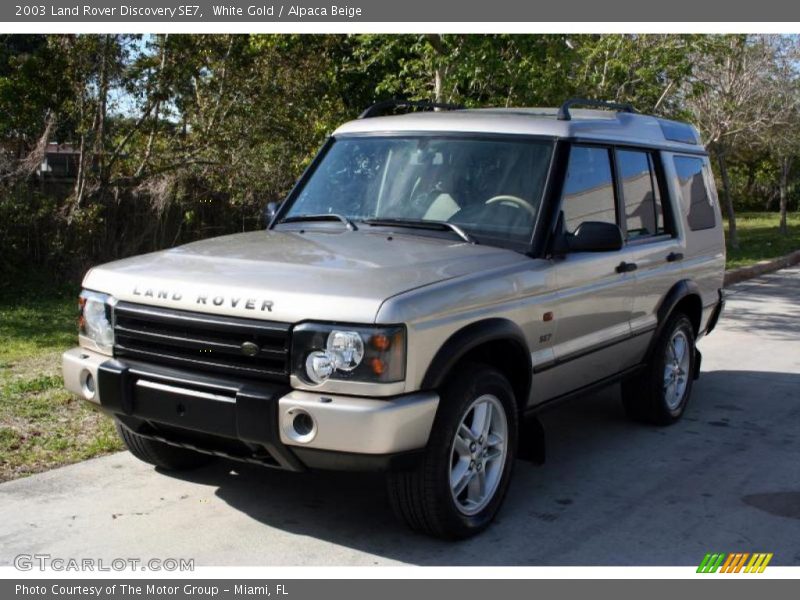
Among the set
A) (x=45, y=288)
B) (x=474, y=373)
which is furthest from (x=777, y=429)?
(x=45, y=288)

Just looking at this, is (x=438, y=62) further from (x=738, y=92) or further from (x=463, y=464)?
(x=738, y=92)

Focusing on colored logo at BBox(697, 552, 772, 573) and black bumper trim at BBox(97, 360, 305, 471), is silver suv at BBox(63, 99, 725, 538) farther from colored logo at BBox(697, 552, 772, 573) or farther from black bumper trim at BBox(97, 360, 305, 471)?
colored logo at BBox(697, 552, 772, 573)

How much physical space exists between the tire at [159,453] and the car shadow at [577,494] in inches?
3.6

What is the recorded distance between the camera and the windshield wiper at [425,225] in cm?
523

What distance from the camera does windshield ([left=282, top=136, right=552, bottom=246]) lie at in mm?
5340

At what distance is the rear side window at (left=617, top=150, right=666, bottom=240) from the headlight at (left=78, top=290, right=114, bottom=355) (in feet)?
10.5

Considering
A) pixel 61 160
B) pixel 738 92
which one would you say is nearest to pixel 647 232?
pixel 61 160

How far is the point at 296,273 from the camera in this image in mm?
4449

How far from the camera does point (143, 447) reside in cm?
546

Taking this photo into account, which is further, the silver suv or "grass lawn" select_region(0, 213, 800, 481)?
"grass lawn" select_region(0, 213, 800, 481)

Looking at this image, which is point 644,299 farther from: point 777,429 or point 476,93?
point 476,93

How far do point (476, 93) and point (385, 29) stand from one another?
7.38 feet

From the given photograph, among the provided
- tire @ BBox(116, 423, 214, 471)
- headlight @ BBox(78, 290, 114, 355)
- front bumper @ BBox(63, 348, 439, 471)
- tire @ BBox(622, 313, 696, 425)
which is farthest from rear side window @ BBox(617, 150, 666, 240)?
headlight @ BBox(78, 290, 114, 355)

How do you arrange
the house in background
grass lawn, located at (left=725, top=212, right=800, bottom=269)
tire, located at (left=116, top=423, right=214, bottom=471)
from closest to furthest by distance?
tire, located at (left=116, top=423, right=214, bottom=471)
the house in background
grass lawn, located at (left=725, top=212, right=800, bottom=269)
